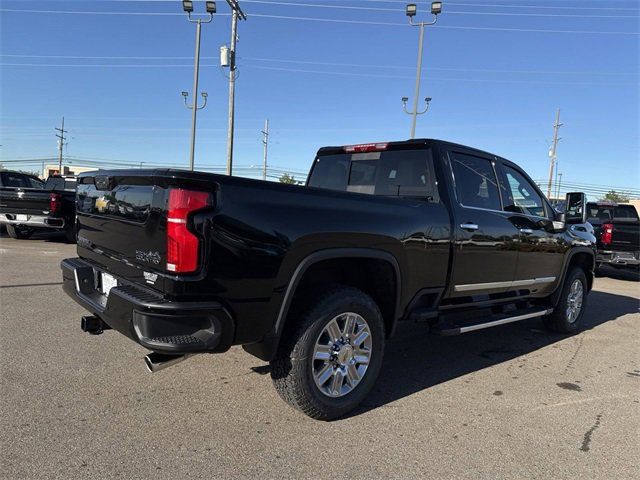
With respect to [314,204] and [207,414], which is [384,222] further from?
[207,414]

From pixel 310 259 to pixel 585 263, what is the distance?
4.98m

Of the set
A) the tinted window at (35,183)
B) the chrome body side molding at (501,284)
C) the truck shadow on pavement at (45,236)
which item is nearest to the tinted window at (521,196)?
the chrome body side molding at (501,284)

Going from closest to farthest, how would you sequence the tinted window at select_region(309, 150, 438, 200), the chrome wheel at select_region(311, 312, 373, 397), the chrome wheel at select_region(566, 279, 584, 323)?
the chrome wheel at select_region(311, 312, 373, 397) → the tinted window at select_region(309, 150, 438, 200) → the chrome wheel at select_region(566, 279, 584, 323)

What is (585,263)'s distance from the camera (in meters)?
6.56

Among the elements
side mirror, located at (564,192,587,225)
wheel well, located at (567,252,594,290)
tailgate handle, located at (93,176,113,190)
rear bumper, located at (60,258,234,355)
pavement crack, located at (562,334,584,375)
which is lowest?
pavement crack, located at (562,334,584,375)

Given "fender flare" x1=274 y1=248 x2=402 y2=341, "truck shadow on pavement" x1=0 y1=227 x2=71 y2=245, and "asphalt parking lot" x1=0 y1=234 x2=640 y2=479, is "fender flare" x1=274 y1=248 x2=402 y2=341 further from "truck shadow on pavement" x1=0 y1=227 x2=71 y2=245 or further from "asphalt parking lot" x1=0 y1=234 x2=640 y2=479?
"truck shadow on pavement" x1=0 y1=227 x2=71 y2=245

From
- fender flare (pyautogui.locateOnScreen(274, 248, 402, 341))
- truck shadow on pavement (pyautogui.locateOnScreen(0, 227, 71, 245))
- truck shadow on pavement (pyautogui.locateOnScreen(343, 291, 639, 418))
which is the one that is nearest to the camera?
fender flare (pyautogui.locateOnScreen(274, 248, 402, 341))

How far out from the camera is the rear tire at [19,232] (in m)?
13.0

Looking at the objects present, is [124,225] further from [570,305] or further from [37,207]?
[37,207]

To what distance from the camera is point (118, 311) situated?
2.96 metres

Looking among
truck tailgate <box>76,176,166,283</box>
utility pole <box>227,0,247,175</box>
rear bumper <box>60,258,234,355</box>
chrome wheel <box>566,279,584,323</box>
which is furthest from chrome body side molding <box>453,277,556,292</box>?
utility pole <box>227,0,247,175</box>

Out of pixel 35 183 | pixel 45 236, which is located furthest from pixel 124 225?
pixel 35 183

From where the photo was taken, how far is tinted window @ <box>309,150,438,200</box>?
14.3 ft

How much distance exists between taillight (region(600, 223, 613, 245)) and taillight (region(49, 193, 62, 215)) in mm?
12594
